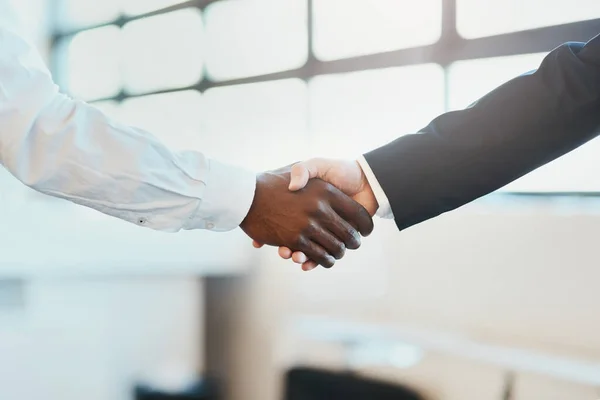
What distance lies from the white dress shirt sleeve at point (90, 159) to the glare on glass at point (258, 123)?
0.49m

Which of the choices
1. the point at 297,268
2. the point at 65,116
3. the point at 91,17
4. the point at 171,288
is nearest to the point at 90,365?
the point at 171,288

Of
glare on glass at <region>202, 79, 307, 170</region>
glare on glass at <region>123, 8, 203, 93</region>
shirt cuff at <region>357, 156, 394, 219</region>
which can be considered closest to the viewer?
shirt cuff at <region>357, 156, 394, 219</region>

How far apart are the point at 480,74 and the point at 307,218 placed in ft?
1.47

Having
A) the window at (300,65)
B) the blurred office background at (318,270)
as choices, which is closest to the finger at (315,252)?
the blurred office background at (318,270)

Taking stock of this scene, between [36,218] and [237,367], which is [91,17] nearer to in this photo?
[36,218]

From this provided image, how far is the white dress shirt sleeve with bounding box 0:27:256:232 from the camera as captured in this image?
2.83ft

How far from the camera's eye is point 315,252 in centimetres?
101

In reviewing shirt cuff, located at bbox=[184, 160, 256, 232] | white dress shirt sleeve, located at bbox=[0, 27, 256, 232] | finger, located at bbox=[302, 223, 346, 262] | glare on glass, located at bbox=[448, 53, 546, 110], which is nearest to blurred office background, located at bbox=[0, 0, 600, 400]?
glare on glass, located at bbox=[448, 53, 546, 110]

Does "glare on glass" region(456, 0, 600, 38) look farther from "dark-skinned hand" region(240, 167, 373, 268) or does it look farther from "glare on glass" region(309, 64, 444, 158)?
"dark-skinned hand" region(240, 167, 373, 268)

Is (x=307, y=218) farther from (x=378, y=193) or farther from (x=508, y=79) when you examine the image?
(x=508, y=79)

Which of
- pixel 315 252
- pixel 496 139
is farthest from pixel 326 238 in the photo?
pixel 496 139

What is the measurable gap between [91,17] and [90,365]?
3.45ft

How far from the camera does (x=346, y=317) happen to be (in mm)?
1302

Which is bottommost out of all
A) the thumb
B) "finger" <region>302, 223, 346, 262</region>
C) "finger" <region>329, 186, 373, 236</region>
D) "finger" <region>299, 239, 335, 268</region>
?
"finger" <region>299, 239, 335, 268</region>
